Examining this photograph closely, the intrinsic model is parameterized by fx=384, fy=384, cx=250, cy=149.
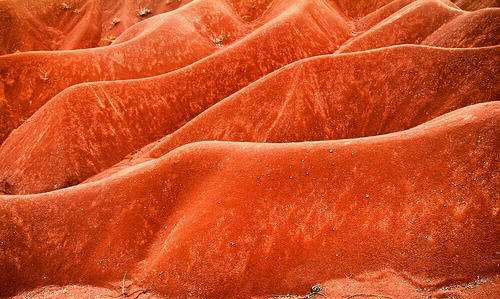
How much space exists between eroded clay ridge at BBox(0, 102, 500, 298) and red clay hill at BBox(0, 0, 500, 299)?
0.06 m

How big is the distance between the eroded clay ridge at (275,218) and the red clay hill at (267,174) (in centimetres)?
6

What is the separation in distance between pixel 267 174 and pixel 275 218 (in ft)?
7.26

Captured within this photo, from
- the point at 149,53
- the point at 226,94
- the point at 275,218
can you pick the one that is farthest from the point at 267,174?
the point at 149,53

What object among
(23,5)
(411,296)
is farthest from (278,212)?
(23,5)

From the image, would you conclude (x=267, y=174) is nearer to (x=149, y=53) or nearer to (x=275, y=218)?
(x=275, y=218)

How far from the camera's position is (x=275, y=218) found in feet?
57.3

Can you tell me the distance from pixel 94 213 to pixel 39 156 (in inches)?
517

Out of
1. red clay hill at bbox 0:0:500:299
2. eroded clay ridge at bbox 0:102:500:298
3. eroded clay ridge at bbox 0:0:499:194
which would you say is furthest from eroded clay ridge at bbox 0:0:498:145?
eroded clay ridge at bbox 0:102:500:298

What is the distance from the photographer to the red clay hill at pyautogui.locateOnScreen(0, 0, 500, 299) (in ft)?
50.7

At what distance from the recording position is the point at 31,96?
126ft

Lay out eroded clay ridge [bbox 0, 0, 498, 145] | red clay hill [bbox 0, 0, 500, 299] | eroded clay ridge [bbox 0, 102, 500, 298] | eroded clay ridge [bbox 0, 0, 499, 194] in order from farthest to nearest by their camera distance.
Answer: eroded clay ridge [bbox 0, 0, 498, 145]
eroded clay ridge [bbox 0, 0, 499, 194]
red clay hill [bbox 0, 0, 500, 299]
eroded clay ridge [bbox 0, 102, 500, 298]

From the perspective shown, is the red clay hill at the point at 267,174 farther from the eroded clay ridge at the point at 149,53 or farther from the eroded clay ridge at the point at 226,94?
the eroded clay ridge at the point at 149,53

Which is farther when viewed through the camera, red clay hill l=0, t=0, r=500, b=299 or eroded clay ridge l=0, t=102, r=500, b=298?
red clay hill l=0, t=0, r=500, b=299

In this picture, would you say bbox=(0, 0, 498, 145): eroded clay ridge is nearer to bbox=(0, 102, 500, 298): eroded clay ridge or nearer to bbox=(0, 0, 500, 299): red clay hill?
bbox=(0, 0, 500, 299): red clay hill
